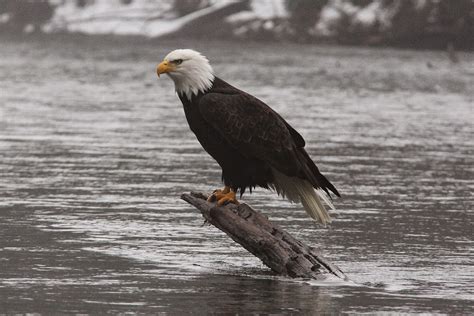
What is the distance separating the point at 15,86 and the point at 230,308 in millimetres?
26086

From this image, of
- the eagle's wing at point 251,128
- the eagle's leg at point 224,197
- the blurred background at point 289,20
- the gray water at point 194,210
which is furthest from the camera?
the blurred background at point 289,20

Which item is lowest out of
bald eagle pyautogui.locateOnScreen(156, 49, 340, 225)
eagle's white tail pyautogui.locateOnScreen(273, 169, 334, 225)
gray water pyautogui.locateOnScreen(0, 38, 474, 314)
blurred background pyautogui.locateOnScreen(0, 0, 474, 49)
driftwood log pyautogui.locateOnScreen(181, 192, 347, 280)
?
blurred background pyautogui.locateOnScreen(0, 0, 474, 49)

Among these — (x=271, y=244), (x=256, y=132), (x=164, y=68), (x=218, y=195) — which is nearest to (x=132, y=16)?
(x=218, y=195)

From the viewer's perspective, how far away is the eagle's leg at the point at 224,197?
1138 centimetres

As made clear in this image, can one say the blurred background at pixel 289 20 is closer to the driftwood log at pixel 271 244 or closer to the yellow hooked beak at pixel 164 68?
the driftwood log at pixel 271 244

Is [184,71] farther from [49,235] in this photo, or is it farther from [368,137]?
[368,137]

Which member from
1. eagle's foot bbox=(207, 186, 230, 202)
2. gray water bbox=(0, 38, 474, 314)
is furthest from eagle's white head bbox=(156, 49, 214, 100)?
gray water bbox=(0, 38, 474, 314)

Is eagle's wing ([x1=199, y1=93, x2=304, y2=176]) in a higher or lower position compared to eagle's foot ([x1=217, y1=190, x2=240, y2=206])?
higher

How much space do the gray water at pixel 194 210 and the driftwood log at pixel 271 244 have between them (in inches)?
5.1

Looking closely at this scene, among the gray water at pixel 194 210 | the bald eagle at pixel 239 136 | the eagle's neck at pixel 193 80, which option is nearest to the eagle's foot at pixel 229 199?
the bald eagle at pixel 239 136

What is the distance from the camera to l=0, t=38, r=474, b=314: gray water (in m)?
10.4

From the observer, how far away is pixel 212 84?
1129 centimetres

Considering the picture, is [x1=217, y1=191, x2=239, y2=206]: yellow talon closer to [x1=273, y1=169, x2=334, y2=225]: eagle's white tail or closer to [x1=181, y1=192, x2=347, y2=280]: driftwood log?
[x1=181, y1=192, x2=347, y2=280]: driftwood log

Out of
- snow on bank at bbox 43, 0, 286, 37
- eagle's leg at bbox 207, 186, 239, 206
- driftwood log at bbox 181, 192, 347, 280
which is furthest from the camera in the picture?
snow on bank at bbox 43, 0, 286, 37
